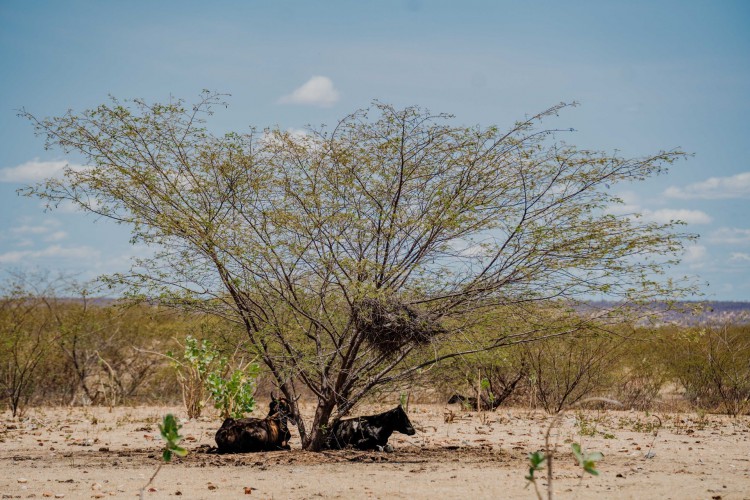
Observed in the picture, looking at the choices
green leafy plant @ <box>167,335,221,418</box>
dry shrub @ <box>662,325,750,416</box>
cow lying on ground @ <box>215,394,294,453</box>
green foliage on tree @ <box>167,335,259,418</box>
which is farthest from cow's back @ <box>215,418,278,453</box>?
dry shrub @ <box>662,325,750,416</box>

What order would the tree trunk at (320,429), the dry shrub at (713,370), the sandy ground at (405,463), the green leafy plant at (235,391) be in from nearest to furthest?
the sandy ground at (405,463)
the tree trunk at (320,429)
the green leafy plant at (235,391)
the dry shrub at (713,370)

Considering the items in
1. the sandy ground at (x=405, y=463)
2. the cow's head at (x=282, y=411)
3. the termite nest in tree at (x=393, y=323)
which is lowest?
the sandy ground at (x=405, y=463)

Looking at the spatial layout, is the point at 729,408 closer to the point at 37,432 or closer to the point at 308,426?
the point at 308,426

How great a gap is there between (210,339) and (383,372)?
3347 millimetres

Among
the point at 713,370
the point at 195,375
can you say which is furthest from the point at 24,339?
the point at 713,370

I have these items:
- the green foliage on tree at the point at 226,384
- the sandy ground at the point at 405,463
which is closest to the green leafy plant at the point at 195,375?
the green foliage on tree at the point at 226,384

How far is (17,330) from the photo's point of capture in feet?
58.4

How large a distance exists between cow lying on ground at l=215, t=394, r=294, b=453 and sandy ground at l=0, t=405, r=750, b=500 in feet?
0.93

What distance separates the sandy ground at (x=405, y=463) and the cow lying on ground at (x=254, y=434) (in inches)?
11.2

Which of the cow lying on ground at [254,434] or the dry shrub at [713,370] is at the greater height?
the dry shrub at [713,370]

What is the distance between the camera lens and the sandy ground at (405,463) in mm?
7734

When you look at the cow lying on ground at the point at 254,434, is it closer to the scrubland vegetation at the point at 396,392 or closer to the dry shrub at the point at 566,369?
the scrubland vegetation at the point at 396,392

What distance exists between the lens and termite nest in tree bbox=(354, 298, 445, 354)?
938 cm

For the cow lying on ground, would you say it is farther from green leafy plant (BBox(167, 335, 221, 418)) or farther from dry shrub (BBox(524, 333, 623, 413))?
dry shrub (BBox(524, 333, 623, 413))
